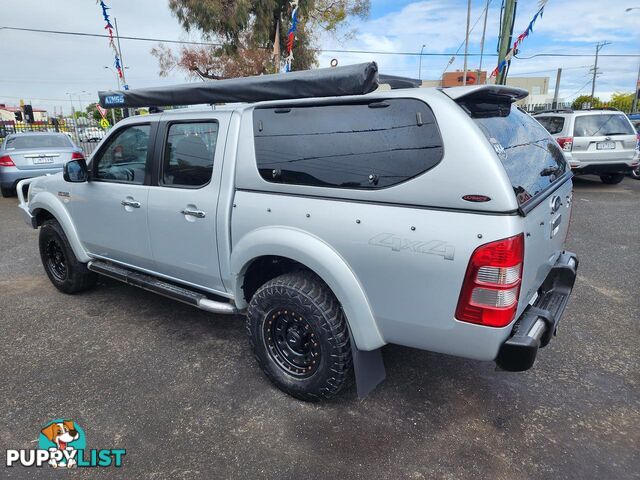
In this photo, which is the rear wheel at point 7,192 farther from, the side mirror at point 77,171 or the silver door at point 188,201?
the silver door at point 188,201

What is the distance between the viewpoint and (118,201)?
357 centimetres

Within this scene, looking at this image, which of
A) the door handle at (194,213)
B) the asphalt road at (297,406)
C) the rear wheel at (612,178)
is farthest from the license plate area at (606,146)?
the door handle at (194,213)

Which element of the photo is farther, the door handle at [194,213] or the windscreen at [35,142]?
the windscreen at [35,142]

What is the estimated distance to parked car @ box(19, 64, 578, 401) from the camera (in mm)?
2049

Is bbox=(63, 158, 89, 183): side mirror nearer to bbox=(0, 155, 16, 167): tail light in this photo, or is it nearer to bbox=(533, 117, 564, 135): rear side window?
bbox=(0, 155, 16, 167): tail light

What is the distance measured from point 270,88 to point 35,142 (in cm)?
987

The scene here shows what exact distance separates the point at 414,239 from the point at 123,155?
2.75 meters

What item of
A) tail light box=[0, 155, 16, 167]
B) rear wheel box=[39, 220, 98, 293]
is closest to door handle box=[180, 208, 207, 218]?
rear wheel box=[39, 220, 98, 293]

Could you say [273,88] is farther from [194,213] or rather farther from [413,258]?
[413,258]

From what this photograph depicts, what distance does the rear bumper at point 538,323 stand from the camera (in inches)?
82.3

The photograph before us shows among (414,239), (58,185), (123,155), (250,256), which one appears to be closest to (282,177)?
(250,256)

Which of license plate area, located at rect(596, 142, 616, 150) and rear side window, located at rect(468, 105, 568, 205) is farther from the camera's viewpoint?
license plate area, located at rect(596, 142, 616, 150)

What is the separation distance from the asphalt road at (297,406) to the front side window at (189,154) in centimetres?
133

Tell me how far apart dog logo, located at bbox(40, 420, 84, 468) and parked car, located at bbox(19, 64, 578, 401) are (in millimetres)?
1074
